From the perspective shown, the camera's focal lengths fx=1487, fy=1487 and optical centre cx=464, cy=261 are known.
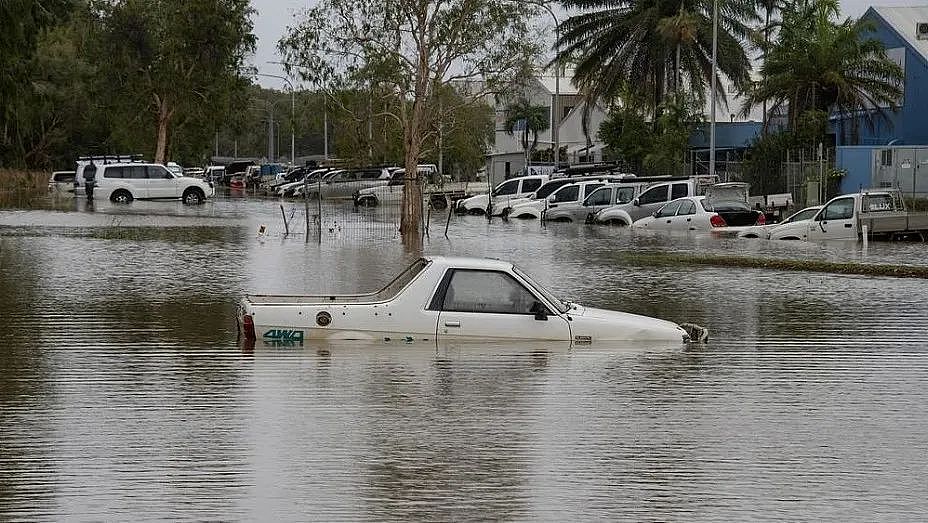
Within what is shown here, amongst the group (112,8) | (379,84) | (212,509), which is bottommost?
(212,509)

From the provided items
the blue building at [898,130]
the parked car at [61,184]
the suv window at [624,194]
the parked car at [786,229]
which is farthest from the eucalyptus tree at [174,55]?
the parked car at [786,229]

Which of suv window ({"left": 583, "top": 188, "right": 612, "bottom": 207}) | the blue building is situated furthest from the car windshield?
the blue building

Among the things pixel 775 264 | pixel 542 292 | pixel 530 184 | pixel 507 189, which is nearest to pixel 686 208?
pixel 775 264

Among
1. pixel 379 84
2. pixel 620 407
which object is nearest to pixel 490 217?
pixel 379 84

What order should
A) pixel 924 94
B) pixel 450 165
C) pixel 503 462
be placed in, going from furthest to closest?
1. pixel 450 165
2. pixel 924 94
3. pixel 503 462

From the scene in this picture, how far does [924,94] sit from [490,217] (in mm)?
18303

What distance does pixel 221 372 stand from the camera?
14414 mm

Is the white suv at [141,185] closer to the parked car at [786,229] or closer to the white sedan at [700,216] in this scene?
the white sedan at [700,216]

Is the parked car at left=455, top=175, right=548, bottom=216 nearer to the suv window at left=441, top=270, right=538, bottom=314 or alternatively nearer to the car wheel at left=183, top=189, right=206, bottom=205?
the car wheel at left=183, top=189, right=206, bottom=205

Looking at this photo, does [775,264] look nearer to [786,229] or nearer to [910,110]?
[786,229]

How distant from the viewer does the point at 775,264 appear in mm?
29969

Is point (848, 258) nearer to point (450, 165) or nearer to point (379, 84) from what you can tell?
point (379, 84)

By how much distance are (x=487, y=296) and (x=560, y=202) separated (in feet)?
117

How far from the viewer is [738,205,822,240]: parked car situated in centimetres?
3847
